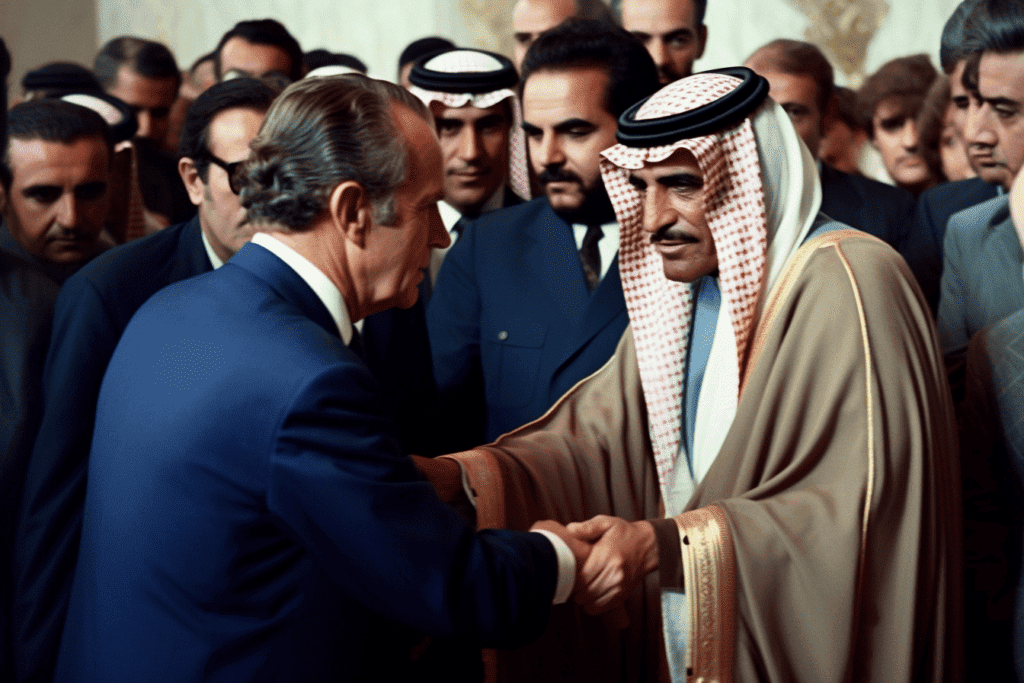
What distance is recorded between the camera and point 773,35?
770 centimetres

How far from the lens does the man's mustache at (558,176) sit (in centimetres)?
335

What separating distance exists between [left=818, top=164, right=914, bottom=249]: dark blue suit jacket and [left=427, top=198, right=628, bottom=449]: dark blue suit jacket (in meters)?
1.12

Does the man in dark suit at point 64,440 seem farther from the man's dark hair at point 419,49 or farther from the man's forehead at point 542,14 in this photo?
the man's dark hair at point 419,49

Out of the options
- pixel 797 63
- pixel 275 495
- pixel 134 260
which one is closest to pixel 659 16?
pixel 797 63

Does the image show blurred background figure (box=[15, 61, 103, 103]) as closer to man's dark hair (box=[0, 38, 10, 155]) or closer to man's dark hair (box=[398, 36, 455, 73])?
man's dark hair (box=[398, 36, 455, 73])

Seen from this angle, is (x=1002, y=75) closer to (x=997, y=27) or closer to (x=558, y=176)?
(x=997, y=27)

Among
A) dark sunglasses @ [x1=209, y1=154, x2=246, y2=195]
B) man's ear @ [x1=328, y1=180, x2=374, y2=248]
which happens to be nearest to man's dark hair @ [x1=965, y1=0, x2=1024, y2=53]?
man's ear @ [x1=328, y1=180, x2=374, y2=248]

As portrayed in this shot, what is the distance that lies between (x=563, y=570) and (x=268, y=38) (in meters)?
3.79

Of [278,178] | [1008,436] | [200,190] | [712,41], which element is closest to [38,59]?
[712,41]

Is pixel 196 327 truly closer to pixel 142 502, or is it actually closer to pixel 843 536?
pixel 142 502

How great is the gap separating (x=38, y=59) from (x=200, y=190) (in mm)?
6103

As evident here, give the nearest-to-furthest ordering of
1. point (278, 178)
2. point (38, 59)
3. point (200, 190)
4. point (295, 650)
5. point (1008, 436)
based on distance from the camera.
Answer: point (295, 650) < point (278, 178) < point (1008, 436) < point (200, 190) < point (38, 59)

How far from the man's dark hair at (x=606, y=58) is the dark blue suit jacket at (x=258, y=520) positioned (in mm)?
1726

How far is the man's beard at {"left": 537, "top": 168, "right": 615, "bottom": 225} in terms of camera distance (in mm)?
3354
